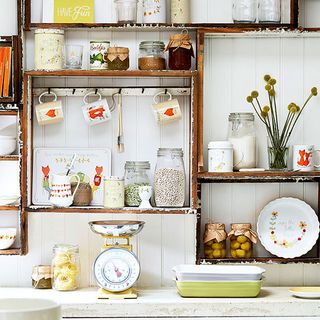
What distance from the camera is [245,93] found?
279 centimetres

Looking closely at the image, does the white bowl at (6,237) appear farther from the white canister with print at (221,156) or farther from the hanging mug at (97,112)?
the white canister with print at (221,156)

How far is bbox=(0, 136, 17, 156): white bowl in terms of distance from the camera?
2.62m

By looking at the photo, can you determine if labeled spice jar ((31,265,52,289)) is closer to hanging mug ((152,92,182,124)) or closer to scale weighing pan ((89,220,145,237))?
scale weighing pan ((89,220,145,237))

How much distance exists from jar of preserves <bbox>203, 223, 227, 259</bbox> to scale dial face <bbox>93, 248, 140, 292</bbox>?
0.38 m

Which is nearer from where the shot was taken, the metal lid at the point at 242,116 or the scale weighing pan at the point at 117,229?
the scale weighing pan at the point at 117,229

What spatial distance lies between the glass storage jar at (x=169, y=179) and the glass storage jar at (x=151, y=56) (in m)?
0.35

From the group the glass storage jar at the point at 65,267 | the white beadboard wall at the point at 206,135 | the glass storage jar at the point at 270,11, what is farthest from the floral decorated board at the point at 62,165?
the glass storage jar at the point at 270,11

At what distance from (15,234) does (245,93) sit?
118 centimetres

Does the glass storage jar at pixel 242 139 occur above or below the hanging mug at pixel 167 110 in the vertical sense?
below

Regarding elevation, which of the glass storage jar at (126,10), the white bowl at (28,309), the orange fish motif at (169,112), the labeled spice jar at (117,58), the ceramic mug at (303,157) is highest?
the glass storage jar at (126,10)

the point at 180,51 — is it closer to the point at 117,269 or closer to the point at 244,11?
the point at 244,11

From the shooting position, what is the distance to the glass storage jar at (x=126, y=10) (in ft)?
8.63

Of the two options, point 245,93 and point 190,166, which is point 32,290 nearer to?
point 190,166

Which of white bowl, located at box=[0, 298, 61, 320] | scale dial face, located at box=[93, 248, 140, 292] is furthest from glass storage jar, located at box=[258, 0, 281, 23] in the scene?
white bowl, located at box=[0, 298, 61, 320]
